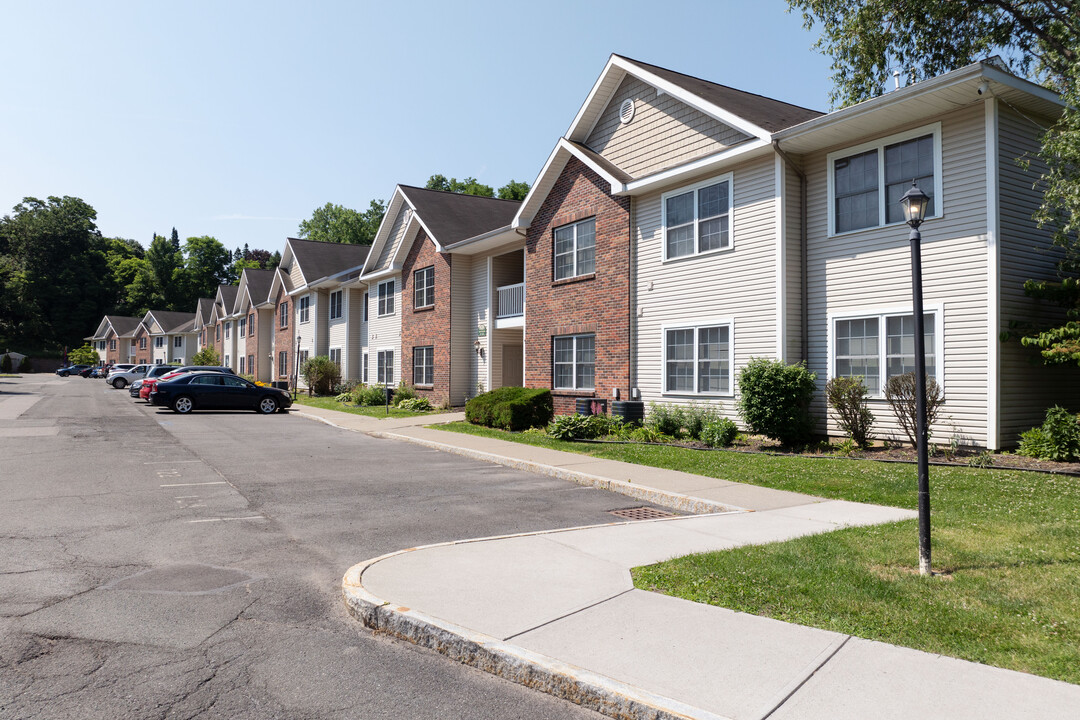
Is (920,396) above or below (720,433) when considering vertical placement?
above

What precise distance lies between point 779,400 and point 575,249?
8742 mm

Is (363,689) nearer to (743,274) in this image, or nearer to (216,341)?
(743,274)

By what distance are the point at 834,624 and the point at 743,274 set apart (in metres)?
12.0

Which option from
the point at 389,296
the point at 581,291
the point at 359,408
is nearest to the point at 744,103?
the point at 581,291

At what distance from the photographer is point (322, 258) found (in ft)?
143

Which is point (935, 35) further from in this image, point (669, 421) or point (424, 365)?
point (424, 365)

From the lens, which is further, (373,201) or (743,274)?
(373,201)

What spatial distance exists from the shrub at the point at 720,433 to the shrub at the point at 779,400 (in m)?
0.79

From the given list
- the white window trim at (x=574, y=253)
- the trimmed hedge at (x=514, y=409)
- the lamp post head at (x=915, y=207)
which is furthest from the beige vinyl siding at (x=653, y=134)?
the lamp post head at (x=915, y=207)

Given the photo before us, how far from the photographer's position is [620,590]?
5.66 m

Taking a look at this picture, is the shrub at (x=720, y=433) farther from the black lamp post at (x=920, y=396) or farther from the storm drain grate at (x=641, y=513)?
the black lamp post at (x=920, y=396)

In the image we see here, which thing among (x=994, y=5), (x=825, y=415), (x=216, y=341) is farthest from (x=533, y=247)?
(x=216, y=341)

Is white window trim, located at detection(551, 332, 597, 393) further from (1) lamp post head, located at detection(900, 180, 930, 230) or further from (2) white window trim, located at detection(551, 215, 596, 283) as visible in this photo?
(1) lamp post head, located at detection(900, 180, 930, 230)

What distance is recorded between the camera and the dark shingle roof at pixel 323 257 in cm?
4209
